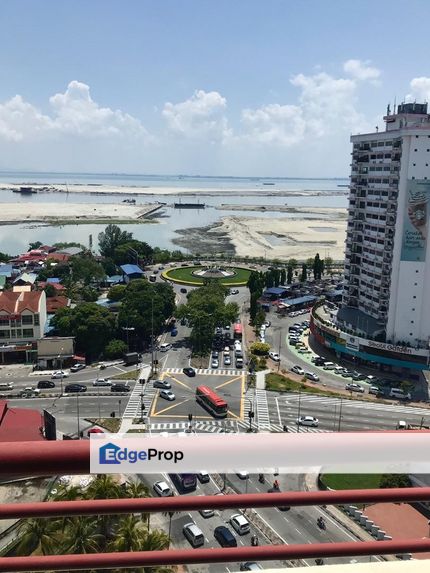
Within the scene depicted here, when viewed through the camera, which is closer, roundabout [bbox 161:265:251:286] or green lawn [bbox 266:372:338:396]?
green lawn [bbox 266:372:338:396]

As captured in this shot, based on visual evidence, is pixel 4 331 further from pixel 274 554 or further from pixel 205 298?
pixel 274 554

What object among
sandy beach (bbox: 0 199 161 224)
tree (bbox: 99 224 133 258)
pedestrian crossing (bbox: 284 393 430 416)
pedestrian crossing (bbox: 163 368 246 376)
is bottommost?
pedestrian crossing (bbox: 284 393 430 416)

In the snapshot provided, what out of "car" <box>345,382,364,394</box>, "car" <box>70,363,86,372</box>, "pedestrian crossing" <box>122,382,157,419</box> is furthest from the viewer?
"car" <box>70,363,86,372</box>

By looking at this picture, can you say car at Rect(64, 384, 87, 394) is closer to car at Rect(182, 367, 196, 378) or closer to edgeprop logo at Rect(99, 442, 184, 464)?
car at Rect(182, 367, 196, 378)

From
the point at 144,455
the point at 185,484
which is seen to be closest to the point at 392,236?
the point at 185,484

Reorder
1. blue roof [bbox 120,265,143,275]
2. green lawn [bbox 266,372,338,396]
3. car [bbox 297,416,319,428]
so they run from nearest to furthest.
→ car [bbox 297,416,319,428] < green lawn [bbox 266,372,338,396] < blue roof [bbox 120,265,143,275]

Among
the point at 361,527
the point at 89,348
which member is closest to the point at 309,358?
the point at 89,348

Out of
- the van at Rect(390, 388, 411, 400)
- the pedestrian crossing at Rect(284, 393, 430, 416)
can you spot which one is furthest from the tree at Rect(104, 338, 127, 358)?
the van at Rect(390, 388, 411, 400)

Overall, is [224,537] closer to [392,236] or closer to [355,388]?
[355,388]

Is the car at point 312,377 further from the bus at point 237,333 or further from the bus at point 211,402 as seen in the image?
the bus at point 237,333
